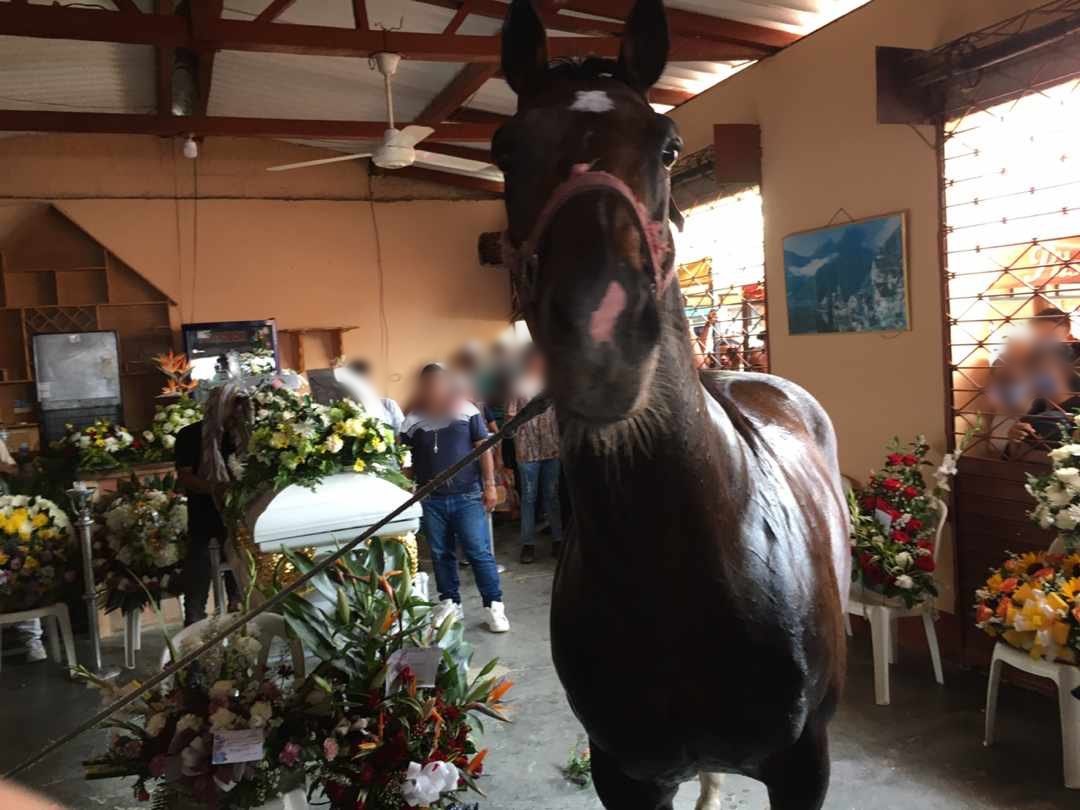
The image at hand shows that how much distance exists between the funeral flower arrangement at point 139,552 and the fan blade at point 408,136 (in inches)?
93.3

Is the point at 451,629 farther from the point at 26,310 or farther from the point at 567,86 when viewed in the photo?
the point at 26,310

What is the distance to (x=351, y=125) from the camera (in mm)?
6777

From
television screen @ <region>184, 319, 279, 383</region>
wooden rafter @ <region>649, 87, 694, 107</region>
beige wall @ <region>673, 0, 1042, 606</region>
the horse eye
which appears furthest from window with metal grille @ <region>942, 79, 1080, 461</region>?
television screen @ <region>184, 319, 279, 383</region>

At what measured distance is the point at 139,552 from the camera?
13.9 ft

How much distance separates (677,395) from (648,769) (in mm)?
659

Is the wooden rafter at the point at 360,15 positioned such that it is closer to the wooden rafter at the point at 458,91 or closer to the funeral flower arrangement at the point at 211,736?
the wooden rafter at the point at 458,91

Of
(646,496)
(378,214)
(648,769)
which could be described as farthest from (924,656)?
(378,214)

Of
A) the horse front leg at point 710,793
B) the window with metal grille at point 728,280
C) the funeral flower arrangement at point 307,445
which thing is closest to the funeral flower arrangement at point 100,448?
the funeral flower arrangement at point 307,445

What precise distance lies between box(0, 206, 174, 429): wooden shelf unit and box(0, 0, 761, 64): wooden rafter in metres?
4.34

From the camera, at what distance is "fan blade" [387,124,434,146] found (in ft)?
14.8

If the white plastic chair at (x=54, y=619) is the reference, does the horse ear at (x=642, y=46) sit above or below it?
above

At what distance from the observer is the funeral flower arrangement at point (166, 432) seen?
5332 millimetres

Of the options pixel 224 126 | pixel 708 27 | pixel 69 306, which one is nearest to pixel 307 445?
pixel 708 27

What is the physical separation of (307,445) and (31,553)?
2.23 meters
